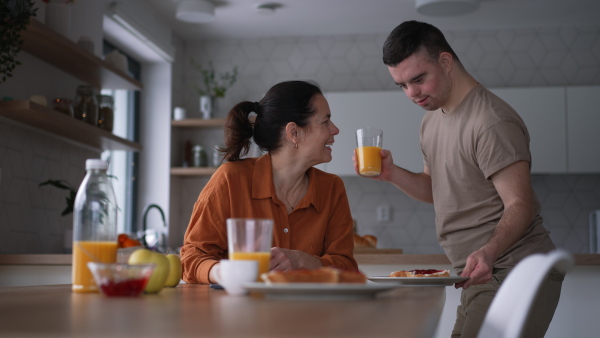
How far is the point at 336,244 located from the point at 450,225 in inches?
18.3

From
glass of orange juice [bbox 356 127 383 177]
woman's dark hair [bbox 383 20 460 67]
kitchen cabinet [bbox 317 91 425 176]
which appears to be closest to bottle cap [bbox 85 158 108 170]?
glass of orange juice [bbox 356 127 383 177]

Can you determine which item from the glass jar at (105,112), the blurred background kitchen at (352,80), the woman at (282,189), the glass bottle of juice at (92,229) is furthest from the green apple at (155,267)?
the blurred background kitchen at (352,80)

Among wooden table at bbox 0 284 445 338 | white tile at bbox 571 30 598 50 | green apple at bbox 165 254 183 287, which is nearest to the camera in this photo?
wooden table at bbox 0 284 445 338

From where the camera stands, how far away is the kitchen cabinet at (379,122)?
5.18 metres

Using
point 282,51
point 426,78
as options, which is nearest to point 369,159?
point 426,78

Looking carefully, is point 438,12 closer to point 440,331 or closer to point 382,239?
point 382,239

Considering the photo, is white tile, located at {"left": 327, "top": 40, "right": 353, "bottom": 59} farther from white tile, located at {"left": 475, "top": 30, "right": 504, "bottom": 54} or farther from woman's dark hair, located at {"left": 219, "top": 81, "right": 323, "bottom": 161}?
woman's dark hair, located at {"left": 219, "top": 81, "right": 323, "bottom": 161}

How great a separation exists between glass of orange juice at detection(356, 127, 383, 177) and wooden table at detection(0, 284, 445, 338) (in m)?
1.18

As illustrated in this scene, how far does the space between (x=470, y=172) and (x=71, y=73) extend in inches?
92.9

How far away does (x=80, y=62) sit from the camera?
3.60m

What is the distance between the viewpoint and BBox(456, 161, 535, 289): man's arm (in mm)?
1948

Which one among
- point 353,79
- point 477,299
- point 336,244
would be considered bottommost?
point 477,299

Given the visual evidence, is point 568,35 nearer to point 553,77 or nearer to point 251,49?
point 553,77

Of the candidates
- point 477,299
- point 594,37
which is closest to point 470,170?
point 477,299
